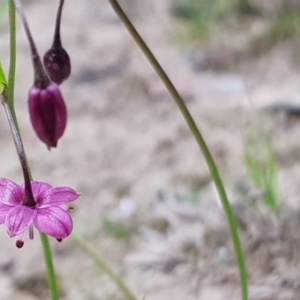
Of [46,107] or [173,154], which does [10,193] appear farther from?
[173,154]

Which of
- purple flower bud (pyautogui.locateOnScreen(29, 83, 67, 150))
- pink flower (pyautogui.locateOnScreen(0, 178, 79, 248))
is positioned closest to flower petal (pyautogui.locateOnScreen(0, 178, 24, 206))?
pink flower (pyautogui.locateOnScreen(0, 178, 79, 248))

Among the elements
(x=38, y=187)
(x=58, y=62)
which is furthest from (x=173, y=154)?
(x=38, y=187)

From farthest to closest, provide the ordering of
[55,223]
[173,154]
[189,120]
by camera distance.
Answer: [173,154] < [189,120] < [55,223]

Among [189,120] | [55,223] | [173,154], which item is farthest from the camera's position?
[173,154]

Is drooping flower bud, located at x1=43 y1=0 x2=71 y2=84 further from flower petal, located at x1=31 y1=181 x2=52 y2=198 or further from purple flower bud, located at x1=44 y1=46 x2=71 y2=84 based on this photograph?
flower petal, located at x1=31 y1=181 x2=52 y2=198

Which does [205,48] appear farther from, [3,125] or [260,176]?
[260,176]

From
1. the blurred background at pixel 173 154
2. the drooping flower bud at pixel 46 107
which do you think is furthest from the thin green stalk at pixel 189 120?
the blurred background at pixel 173 154

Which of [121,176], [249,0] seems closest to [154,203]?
[121,176]
